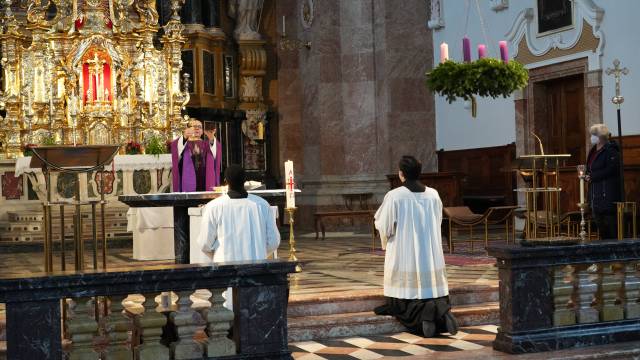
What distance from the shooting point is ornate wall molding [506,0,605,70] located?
13.5 metres

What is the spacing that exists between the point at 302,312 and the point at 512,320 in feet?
6.67

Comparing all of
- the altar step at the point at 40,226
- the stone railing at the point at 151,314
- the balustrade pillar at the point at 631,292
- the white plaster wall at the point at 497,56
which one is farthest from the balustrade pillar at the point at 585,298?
the altar step at the point at 40,226

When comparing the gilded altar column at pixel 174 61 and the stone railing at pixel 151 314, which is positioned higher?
the gilded altar column at pixel 174 61

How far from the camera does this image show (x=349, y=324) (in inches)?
319

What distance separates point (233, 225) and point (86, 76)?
1059cm

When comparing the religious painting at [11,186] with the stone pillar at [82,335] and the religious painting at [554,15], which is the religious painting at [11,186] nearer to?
the religious painting at [554,15]

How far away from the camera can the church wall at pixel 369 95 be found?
1759cm

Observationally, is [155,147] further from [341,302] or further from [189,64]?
[341,302]

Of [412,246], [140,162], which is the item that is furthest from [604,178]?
[140,162]

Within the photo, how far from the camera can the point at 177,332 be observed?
6.18 meters

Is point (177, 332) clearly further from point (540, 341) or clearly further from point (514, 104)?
point (514, 104)

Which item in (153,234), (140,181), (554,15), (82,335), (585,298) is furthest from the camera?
(140,181)

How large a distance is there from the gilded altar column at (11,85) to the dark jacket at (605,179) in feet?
33.5

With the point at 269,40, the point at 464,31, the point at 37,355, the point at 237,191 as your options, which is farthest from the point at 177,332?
the point at 269,40
